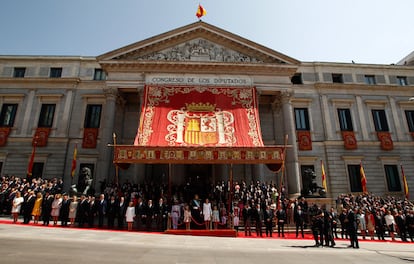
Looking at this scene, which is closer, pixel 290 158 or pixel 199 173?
pixel 290 158

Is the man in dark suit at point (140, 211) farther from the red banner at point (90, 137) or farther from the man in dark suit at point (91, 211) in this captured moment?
the red banner at point (90, 137)

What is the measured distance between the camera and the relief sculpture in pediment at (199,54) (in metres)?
22.1

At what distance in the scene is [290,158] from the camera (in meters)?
19.7

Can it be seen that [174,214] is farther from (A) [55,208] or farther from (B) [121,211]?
(A) [55,208]

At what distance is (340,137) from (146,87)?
64.6 ft

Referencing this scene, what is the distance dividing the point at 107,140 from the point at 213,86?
31.9ft

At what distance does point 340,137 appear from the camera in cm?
2477

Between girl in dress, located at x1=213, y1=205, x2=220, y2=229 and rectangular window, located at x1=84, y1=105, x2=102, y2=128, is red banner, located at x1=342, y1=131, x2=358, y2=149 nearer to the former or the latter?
girl in dress, located at x1=213, y1=205, x2=220, y2=229

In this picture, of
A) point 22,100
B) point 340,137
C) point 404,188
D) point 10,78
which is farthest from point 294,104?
point 10,78

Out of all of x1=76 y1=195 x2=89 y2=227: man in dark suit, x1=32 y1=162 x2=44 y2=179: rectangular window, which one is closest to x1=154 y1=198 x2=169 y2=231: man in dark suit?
x1=76 y1=195 x2=89 y2=227: man in dark suit

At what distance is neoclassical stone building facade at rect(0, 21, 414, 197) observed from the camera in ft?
70.2

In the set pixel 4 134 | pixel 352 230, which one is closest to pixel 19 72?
pixel 4 134

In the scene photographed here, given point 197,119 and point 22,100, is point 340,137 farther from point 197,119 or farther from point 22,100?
point 22,100

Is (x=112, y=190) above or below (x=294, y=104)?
below
